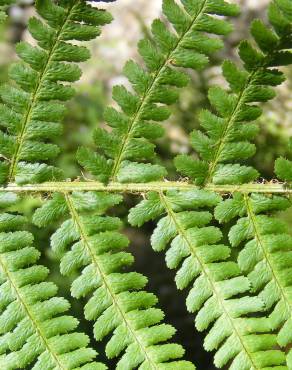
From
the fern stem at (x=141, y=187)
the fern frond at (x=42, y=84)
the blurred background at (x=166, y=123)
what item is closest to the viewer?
the fern frond at (x=42, y=84)

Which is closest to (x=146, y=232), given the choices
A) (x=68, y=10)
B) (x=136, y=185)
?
(x=136, y=185)

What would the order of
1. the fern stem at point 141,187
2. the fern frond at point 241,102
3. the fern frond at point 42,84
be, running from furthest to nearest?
1. the fern stem at point 141,187
2. the fern frond at point 42,84
3. the fern frond at point 241,102

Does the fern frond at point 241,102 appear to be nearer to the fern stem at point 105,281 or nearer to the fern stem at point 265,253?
the fern stem at point 265,253

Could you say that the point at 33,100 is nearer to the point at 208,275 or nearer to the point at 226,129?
the point at 226,129

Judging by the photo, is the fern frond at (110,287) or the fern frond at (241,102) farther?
the fern frond at (110,287)

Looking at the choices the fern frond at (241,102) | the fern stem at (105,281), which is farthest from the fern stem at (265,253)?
the fern stem at (105,281)

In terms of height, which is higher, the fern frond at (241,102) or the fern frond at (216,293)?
the fern frond at (241,102)

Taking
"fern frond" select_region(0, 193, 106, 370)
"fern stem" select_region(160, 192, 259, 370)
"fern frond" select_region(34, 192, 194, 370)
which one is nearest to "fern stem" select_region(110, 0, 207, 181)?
"fern frond" select_region(34, 192, 194, 370)

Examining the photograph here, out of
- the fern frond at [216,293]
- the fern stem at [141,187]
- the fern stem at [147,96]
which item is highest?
the fern stem at [147,96]
